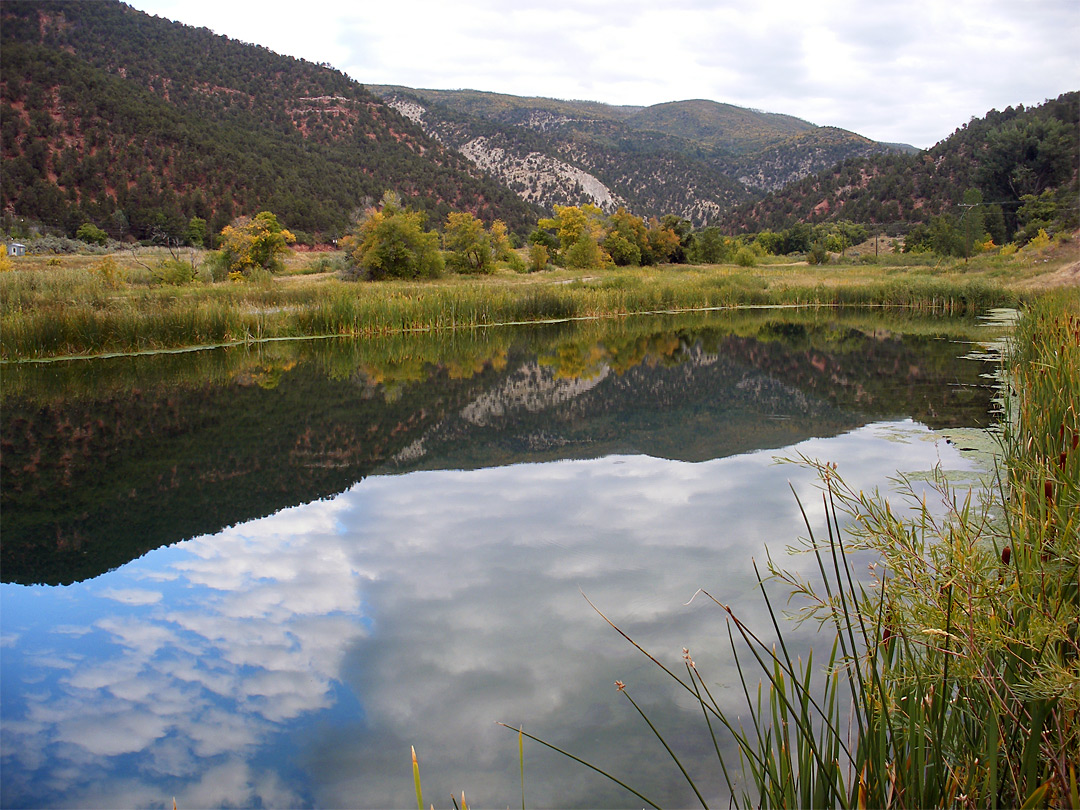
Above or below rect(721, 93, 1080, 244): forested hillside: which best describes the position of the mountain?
above

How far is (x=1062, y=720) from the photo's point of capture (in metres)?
1.78

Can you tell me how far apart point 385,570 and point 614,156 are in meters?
99.0

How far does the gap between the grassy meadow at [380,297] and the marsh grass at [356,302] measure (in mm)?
29

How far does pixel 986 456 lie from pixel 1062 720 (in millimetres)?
5245

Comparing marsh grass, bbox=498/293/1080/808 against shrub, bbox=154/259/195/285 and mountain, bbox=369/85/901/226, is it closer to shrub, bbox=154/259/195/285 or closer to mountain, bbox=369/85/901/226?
shrub, bbox=154/259/195/285

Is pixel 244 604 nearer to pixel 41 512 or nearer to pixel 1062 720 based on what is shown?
pixel 41 512

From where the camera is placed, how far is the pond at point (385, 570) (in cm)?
267

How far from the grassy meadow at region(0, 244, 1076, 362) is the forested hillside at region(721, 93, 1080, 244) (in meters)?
7.61

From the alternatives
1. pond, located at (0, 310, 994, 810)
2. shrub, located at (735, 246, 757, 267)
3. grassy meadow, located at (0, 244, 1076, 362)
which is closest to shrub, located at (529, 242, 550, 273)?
grassy meadow, located at (0, 244, 1076, 362)

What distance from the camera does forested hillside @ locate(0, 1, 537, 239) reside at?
40.5 meters

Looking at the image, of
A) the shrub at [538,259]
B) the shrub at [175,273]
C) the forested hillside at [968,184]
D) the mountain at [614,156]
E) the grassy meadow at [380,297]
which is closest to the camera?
the grassy meadow at [380,297]

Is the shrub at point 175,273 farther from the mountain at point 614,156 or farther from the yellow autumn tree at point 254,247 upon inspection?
the mountain at point 614,156

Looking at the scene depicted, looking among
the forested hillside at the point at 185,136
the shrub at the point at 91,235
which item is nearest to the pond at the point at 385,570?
the shrub at the point at 91,235

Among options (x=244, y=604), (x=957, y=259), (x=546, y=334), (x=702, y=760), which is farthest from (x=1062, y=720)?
(x=957, y=259)
